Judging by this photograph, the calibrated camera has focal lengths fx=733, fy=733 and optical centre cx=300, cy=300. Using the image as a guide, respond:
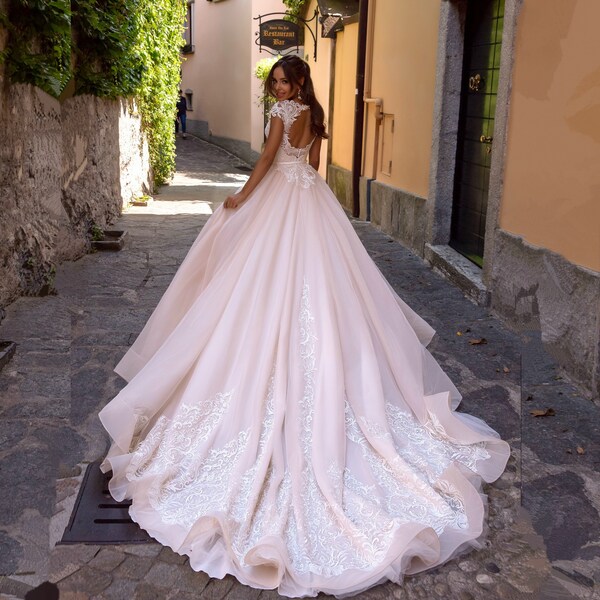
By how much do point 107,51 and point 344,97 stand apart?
15.6 ft

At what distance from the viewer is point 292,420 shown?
312 centimetres

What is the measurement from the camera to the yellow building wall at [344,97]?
11289 mm

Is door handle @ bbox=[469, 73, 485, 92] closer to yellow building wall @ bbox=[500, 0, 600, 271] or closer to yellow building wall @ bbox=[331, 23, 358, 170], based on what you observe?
yellow building wall @ bbox=[500, 0, 600, 271]

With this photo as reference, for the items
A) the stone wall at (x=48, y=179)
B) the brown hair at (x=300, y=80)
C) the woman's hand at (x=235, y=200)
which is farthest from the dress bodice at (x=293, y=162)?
the stone wall at (x=48, y=179)

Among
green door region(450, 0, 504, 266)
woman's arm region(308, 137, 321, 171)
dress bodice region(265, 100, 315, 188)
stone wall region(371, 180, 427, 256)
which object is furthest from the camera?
stone wall region(371, 180, 427, 256)

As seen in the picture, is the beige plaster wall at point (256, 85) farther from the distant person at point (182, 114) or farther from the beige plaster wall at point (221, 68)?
the distant person at point (182, 114)

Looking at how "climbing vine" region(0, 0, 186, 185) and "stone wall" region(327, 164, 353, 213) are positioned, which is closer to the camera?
"climbing vine" region(0, 0, 186, 185)

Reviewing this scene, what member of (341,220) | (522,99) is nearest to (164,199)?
(522,99)

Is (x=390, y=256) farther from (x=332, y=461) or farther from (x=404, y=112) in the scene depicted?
(x=332, y=461)

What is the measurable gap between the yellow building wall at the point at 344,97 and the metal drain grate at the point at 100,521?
897 cm

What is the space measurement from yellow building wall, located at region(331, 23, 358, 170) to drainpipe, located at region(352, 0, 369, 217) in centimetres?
58

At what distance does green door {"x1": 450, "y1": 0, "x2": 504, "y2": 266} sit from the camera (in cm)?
666

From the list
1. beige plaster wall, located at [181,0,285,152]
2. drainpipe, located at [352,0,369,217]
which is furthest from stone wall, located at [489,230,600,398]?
beige plaster wall, located at [181,0,285,152]

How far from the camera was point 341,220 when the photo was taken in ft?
12.6
